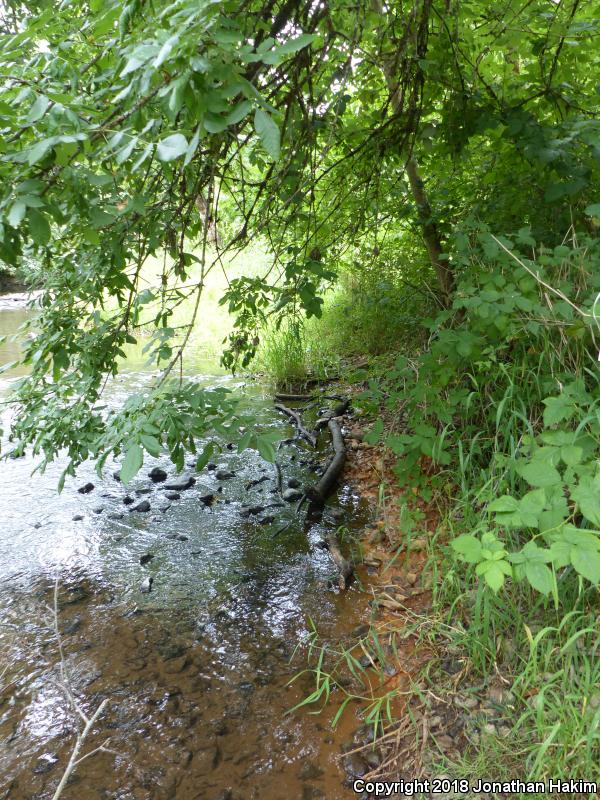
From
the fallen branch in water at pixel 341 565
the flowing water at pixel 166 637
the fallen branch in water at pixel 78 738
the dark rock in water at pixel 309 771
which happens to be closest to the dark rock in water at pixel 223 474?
the flowing water at pixel 166 637

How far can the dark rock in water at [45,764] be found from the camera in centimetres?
193

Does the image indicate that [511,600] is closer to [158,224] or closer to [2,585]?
[158,224]

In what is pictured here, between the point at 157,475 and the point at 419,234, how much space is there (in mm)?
2856

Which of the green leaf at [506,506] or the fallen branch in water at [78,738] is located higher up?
the green leaf at [506,506]

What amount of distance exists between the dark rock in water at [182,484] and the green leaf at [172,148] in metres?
3.19

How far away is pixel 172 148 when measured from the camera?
1077 mm

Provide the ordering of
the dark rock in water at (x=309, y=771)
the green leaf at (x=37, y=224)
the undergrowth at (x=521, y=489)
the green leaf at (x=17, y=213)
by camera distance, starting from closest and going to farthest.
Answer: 1. the green leaf at (x=17, y=213)
2. the green leaf at (x=37, y=224)
3. the undergrowth at (x=521, y=489)
4. the dark rock in water at (x=309, y=771)

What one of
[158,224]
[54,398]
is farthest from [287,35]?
[54,398]

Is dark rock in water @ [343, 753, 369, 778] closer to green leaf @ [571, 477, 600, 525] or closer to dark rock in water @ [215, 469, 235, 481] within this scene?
green leaf @ [571, 477, 600, 525]

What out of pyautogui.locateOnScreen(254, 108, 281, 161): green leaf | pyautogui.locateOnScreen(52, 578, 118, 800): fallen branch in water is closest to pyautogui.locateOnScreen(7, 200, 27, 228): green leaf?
pyautogui.locateOnScreen(254, 108, 281, 161): green leaf

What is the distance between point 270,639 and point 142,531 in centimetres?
135

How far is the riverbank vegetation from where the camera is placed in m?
1.39

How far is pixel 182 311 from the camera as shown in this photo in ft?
33.2

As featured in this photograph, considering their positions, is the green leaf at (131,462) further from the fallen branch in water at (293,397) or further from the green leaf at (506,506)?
the fallen branch in water at (293,397)
